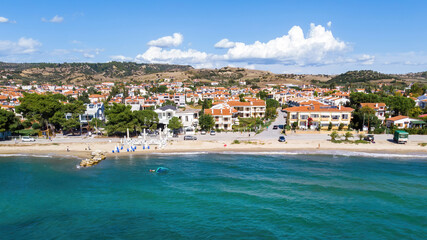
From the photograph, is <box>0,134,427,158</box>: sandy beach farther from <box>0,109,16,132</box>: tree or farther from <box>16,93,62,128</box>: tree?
<box>16,93,62,128</box>: tree

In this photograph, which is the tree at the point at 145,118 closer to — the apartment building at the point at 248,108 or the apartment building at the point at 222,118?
the apartment building at the point at 222,118

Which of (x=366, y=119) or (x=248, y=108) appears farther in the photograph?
(x=248, y=108)

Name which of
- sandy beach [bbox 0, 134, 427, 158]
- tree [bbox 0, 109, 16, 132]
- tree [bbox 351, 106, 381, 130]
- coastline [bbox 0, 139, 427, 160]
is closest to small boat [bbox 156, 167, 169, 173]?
coastline [bbox 0, 139, 427, 160]

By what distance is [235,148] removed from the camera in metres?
45.5

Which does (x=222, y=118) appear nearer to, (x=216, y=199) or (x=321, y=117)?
(x=321, y=117)

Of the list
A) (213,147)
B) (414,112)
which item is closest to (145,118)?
(213,147)

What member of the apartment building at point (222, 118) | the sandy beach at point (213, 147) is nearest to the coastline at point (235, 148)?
the sandy beach at point (213, 147)

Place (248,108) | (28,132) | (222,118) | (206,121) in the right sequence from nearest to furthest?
1. (28,132)
2. (206,121)
3. (222,118)
4. (248,108)

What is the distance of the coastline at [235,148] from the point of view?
4294cm

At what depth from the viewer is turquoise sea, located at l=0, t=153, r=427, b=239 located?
2228 centimetres

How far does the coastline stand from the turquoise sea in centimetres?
302

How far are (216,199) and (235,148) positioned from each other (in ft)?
61.2

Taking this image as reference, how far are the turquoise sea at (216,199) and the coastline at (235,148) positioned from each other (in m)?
3.02

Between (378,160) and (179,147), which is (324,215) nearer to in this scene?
(378,160)
